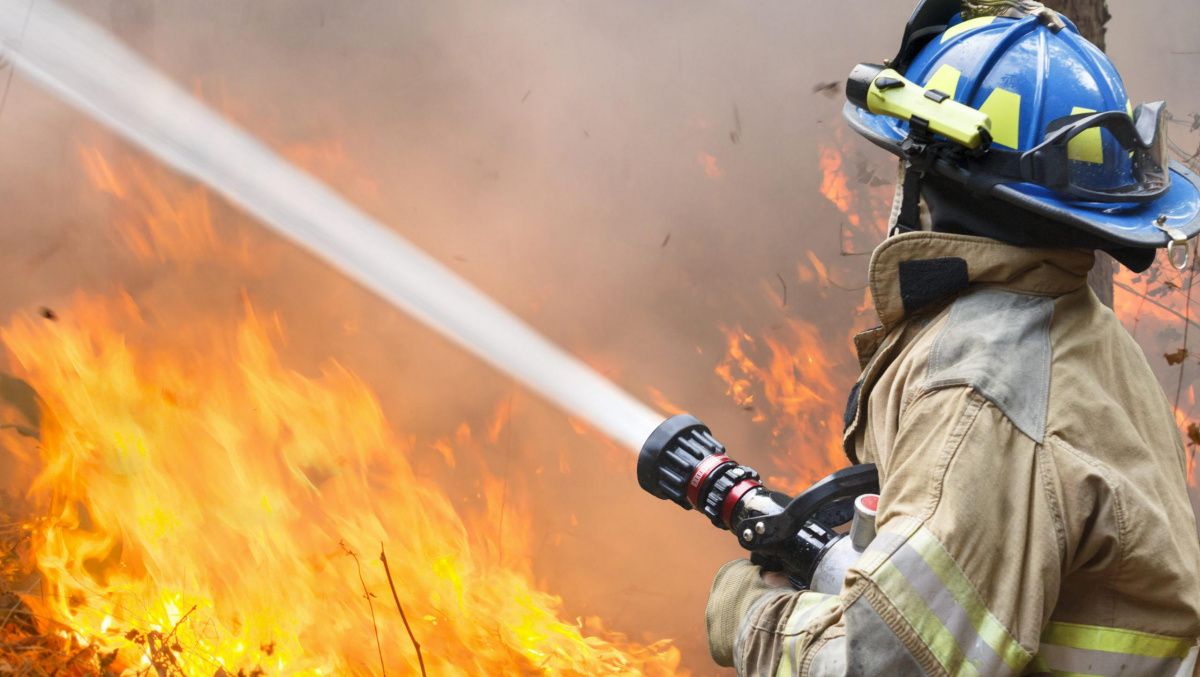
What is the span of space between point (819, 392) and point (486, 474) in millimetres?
1744

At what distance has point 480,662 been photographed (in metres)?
4.49

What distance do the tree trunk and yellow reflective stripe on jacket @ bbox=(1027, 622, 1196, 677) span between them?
8.33 feet

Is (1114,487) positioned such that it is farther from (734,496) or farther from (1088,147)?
(734,496)

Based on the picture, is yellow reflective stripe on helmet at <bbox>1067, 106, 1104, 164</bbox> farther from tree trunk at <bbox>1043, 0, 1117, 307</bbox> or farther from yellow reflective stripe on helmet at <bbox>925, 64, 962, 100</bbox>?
tree trunk at <bbox>1043, 0, 1117, 307</bbox>

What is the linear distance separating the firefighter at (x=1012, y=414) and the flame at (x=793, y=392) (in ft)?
9.95

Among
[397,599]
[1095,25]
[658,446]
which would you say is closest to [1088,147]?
[658,446]

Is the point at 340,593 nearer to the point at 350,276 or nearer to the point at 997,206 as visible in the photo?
the point at 350,276

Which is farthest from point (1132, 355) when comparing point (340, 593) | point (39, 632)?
point (39, 632)

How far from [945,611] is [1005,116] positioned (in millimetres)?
959

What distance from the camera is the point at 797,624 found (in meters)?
1.92

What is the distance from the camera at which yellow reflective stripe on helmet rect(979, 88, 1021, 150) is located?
6.53 feet

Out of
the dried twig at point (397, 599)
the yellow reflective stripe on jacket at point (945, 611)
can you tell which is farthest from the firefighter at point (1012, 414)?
the dried twig at point (397, 599)

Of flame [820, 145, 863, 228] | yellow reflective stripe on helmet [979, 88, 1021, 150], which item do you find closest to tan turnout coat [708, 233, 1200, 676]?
yellow reflective stripe on helmet [979, 88, 1021, 150]

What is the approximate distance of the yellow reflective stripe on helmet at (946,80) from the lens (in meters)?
2.06
